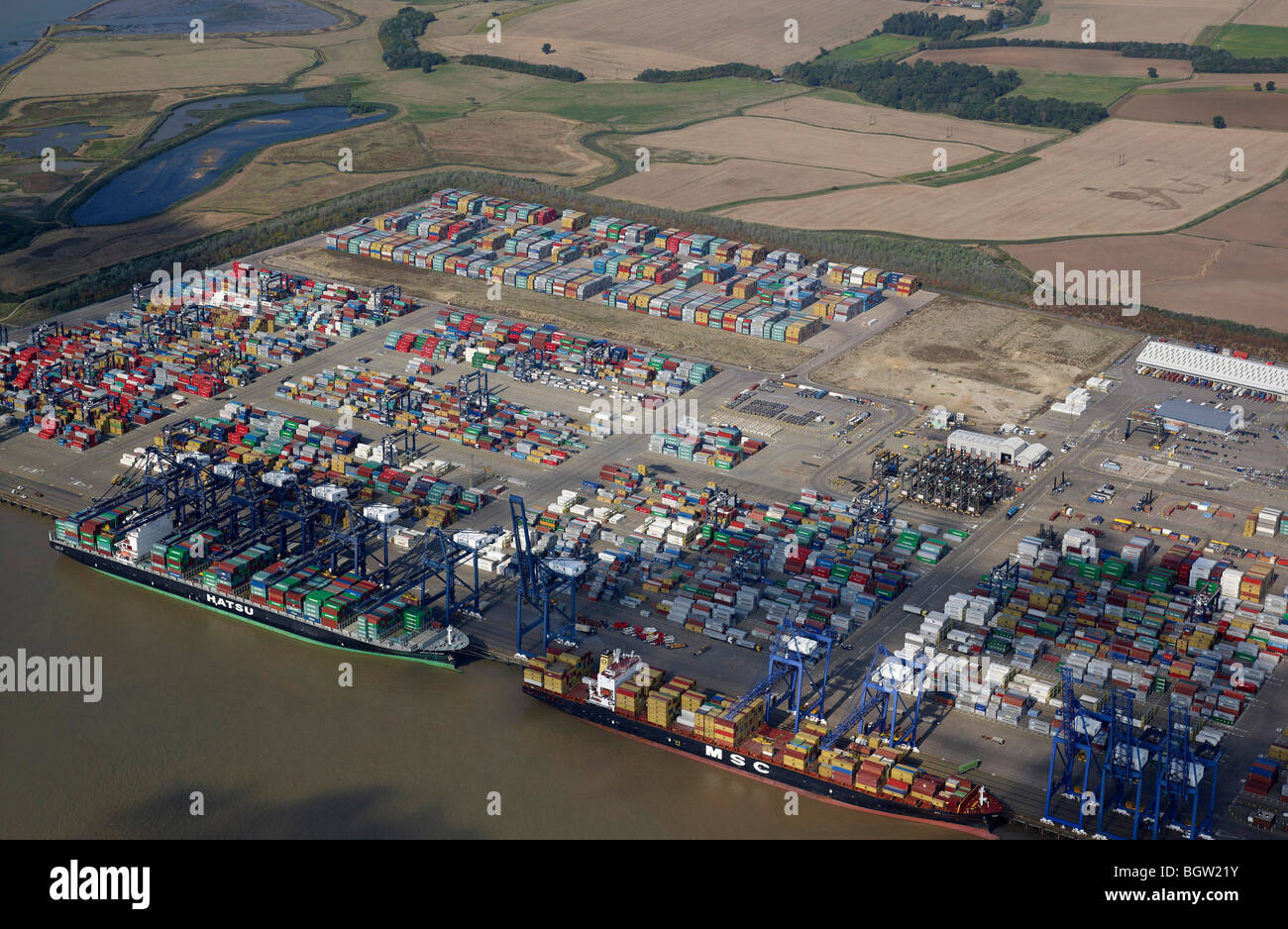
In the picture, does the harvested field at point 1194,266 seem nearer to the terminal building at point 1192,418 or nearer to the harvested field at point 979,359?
the harvested field at point 979,359

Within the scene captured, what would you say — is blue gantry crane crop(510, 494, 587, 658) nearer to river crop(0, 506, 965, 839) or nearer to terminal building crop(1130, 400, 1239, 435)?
river crop(0, 506, 965, 839)

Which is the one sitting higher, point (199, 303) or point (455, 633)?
point (199, 303)

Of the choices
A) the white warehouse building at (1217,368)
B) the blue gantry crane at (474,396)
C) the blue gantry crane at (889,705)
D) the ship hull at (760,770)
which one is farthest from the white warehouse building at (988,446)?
the ship hull at (760,770)

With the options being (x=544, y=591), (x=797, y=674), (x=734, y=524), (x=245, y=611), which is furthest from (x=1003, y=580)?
(x=245, y=611)

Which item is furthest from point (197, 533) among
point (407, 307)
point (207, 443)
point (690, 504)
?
point (407, 307)
